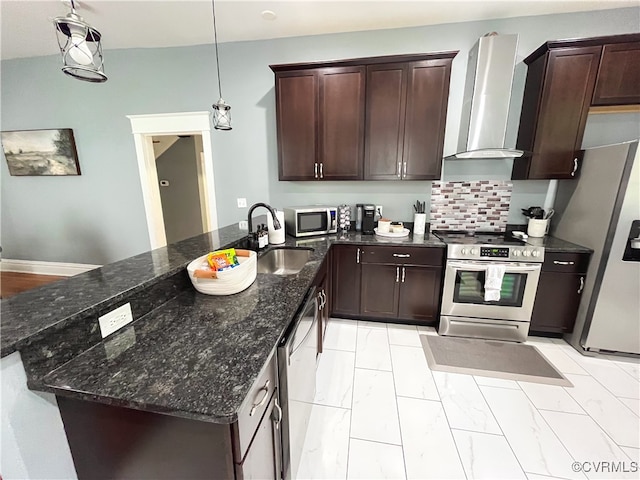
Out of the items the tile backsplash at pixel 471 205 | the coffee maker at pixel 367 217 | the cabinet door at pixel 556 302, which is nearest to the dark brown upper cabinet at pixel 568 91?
the tile backsplash at pixel 471 205

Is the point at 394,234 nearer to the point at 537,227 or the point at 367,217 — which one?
the point at 367,217

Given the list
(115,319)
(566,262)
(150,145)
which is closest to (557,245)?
(566,262)

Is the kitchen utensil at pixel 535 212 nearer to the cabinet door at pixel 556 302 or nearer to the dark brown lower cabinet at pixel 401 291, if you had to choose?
the cabinet door at pixel 556 302

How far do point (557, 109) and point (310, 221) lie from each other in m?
2.37

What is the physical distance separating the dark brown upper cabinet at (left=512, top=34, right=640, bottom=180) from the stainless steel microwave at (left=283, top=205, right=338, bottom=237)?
1.86m

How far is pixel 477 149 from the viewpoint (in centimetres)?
232

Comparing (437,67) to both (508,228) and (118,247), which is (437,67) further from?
(118,247)

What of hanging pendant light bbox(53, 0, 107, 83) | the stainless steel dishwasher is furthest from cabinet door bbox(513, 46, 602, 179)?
hanging pendant light bbox(53, 0, 107, 83)

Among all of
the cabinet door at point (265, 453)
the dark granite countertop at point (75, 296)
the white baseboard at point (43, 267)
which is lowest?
the white baseboard at point (43, 267)

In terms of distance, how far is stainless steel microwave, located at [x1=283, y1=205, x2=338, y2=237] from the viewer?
250 centimetres

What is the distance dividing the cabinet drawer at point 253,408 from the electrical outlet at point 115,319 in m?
0.60

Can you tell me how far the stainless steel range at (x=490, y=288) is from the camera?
85.7 inches

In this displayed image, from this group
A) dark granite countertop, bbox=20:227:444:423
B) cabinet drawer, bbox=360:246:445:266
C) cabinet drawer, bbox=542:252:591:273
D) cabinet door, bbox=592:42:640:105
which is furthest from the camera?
cabinet drawer, bbox=360:246:445:266

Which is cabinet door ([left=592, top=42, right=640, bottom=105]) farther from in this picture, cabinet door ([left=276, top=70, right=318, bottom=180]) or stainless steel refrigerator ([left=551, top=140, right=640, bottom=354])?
cabinet door ([left=276, top=70, right=318, bottom=180])
